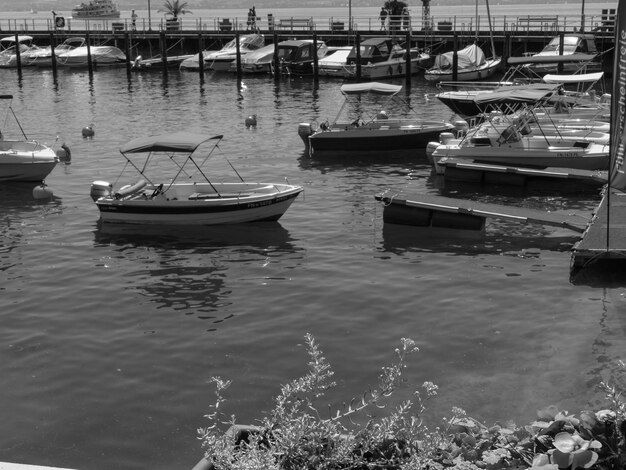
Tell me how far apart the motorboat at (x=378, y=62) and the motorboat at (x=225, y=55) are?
813cm

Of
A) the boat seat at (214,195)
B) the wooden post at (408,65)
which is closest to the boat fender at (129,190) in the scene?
the boat seat at (214,195)

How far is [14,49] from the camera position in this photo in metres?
81.9

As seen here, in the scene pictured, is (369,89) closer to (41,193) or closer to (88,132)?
(41,193)

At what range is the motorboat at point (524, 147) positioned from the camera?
31031 millimetres

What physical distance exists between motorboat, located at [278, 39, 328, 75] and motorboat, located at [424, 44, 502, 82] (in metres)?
9.00

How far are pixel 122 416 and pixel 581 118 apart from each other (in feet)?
85.6

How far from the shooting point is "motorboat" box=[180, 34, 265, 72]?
69.7m

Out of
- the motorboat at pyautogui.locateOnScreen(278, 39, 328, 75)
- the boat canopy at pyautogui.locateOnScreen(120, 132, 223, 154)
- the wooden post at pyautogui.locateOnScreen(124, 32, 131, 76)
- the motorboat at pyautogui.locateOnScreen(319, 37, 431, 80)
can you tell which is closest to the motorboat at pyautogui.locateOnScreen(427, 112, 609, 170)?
the boat canopy at pyautogui.locateOnScreen(120, 132, 223, 154)

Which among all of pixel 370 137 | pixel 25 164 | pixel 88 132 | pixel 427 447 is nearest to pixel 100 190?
pixel 25 164

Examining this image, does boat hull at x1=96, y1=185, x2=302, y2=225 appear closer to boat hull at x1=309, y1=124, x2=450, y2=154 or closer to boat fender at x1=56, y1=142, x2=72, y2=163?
boat hull at x1=309, y1=124, x2=450, y2=154

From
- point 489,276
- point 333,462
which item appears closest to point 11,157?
point 489,276

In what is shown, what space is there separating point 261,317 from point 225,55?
5269 cm

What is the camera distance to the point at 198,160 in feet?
119

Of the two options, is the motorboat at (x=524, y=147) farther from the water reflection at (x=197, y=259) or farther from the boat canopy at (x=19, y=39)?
the boat canopy at (x=19, y=39)
